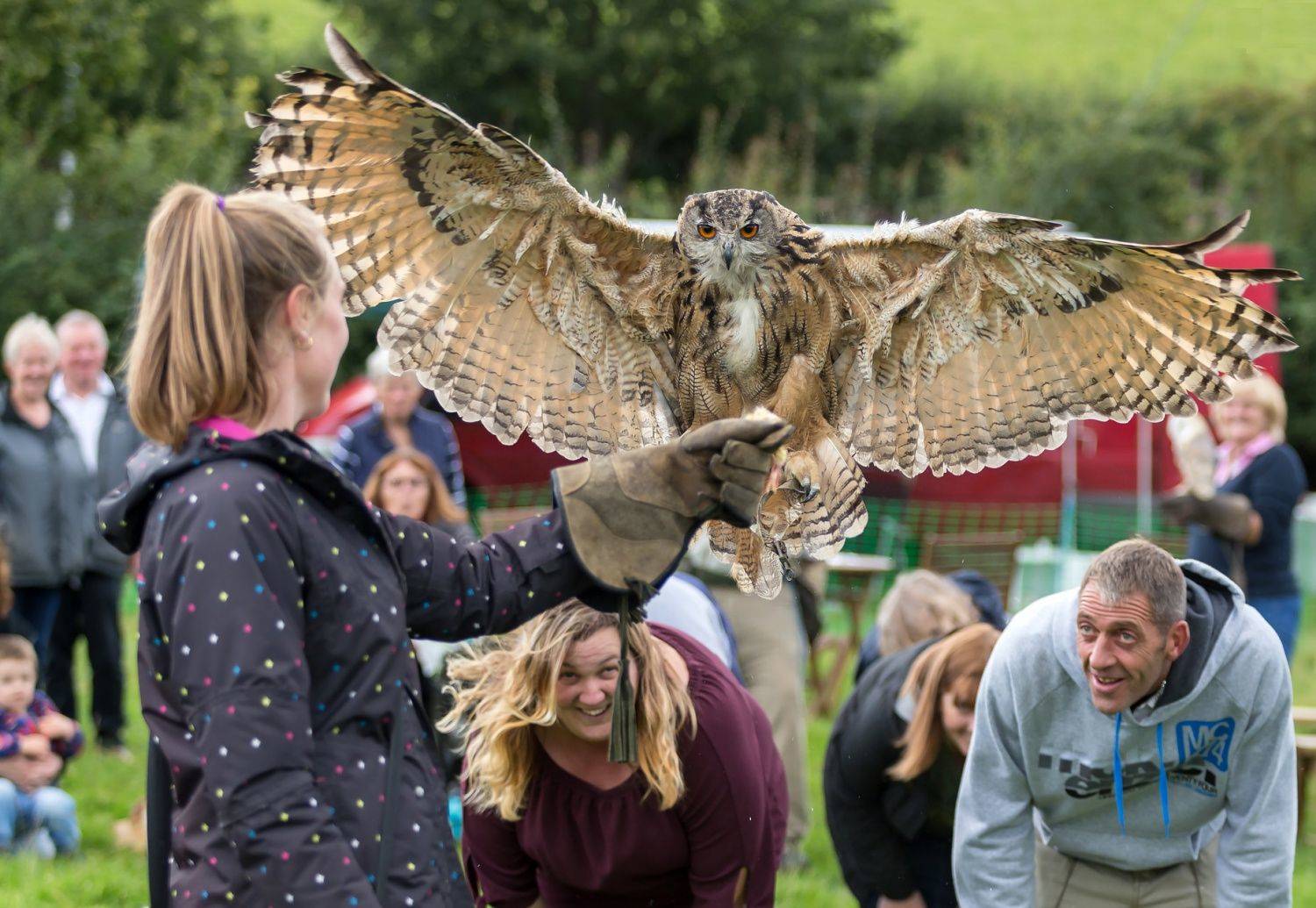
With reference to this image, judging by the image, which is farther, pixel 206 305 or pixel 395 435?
pixel 395 435

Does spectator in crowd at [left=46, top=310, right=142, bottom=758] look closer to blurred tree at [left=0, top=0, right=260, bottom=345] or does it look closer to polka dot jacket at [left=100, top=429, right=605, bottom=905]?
polka dot jacket at [left=100, top=429, right=605, bottom=905]

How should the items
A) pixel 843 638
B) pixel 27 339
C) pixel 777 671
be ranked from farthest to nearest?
pixel 843 638
pixel 27 339
pixel 777 671

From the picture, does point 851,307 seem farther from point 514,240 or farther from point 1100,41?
point 1100,41

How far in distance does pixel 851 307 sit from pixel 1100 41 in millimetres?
28392

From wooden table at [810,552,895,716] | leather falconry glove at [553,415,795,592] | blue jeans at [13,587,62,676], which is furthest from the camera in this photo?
wooden table at [810,552,895,716]

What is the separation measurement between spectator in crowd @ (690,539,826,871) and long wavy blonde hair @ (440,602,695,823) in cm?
215

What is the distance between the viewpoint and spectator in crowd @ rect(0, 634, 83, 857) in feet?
16.6

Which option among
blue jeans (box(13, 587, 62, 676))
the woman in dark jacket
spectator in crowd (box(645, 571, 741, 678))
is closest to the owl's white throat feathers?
spectator in crowd (box(645, 571, 741, 678))

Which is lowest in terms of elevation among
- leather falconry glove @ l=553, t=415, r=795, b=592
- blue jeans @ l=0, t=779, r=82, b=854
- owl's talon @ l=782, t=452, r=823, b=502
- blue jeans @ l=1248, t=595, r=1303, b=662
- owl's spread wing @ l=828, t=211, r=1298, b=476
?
blue jeans @ l=0, t=779, r=82, b=854

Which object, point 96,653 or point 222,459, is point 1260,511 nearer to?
point 96,653

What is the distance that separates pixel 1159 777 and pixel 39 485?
486cm

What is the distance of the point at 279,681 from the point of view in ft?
5.65

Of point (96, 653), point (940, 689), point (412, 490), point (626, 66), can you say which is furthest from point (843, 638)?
point (626, 66)

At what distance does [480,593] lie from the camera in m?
2.15
